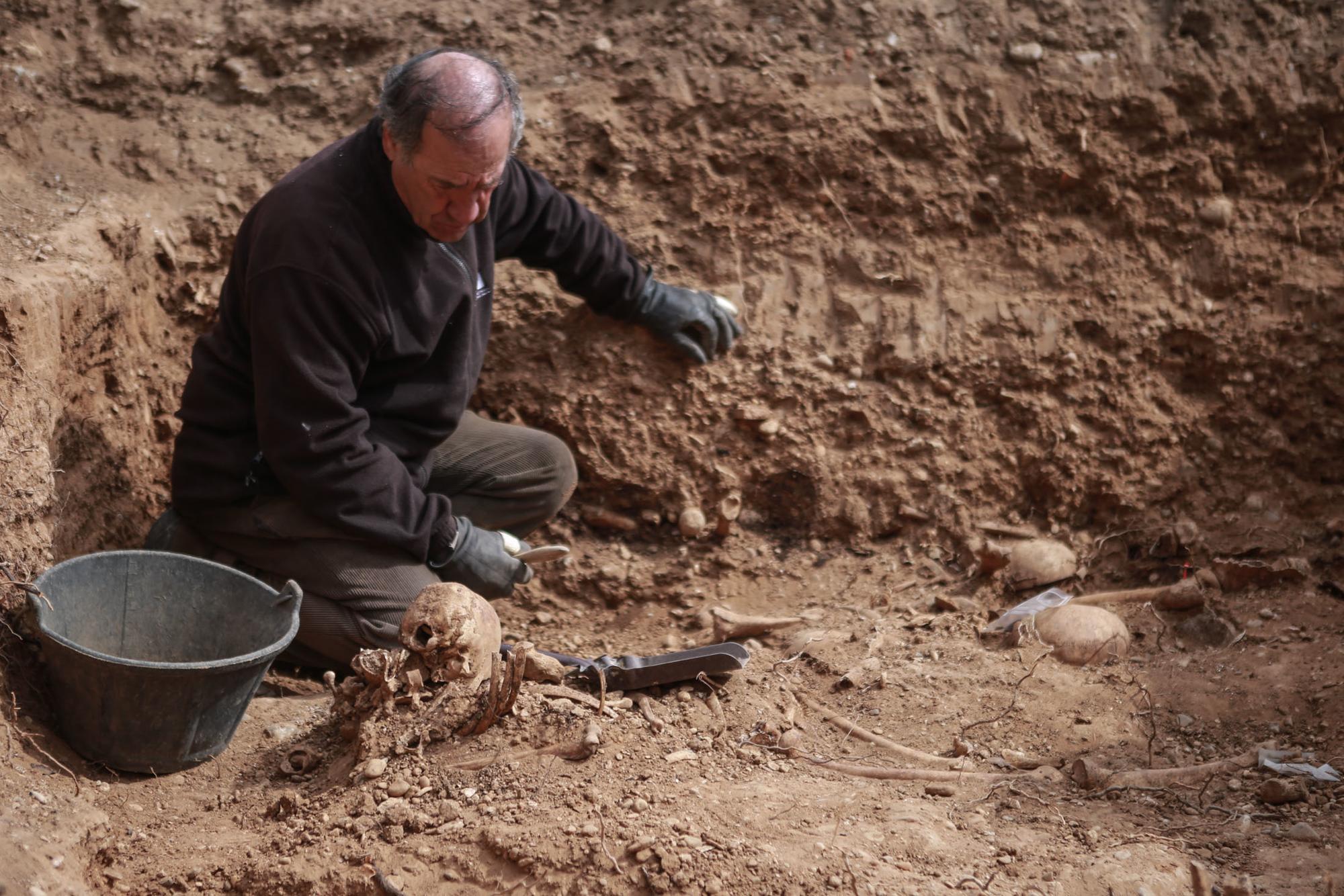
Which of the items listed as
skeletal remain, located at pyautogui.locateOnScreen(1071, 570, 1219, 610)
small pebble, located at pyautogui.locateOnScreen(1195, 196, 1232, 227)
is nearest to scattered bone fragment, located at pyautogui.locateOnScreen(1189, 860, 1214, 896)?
skeletal remain, located at pyautogui.locateOnScreen(1071, 570, 1219, 610)

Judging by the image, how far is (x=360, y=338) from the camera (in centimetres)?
314

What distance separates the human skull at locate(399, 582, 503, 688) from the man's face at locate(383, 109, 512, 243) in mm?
961

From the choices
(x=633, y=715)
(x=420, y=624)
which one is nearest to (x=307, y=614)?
(x=420, y=624)

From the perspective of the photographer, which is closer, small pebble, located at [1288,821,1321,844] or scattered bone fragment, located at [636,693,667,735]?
small pebble, located at [1288,821,1321,844]

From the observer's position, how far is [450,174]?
292 cm

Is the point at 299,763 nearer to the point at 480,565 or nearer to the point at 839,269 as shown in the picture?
the point at 480,565

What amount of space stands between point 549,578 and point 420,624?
4.41ft

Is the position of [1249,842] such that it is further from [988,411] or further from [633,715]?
[988,411]

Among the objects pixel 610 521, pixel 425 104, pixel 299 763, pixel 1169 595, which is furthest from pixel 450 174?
pixel 1169 595

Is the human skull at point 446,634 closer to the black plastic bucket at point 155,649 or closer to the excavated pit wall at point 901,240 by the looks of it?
the black plastic bucket at point 155,649

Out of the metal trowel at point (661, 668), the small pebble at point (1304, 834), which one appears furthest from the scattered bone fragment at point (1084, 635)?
the metal trowel at point (661, 668)

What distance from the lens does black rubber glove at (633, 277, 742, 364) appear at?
4.00 m

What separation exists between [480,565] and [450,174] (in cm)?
119

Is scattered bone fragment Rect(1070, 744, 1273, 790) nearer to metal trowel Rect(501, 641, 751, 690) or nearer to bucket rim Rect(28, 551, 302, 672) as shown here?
metal trowel Rect(501, 641, 751, 690)
